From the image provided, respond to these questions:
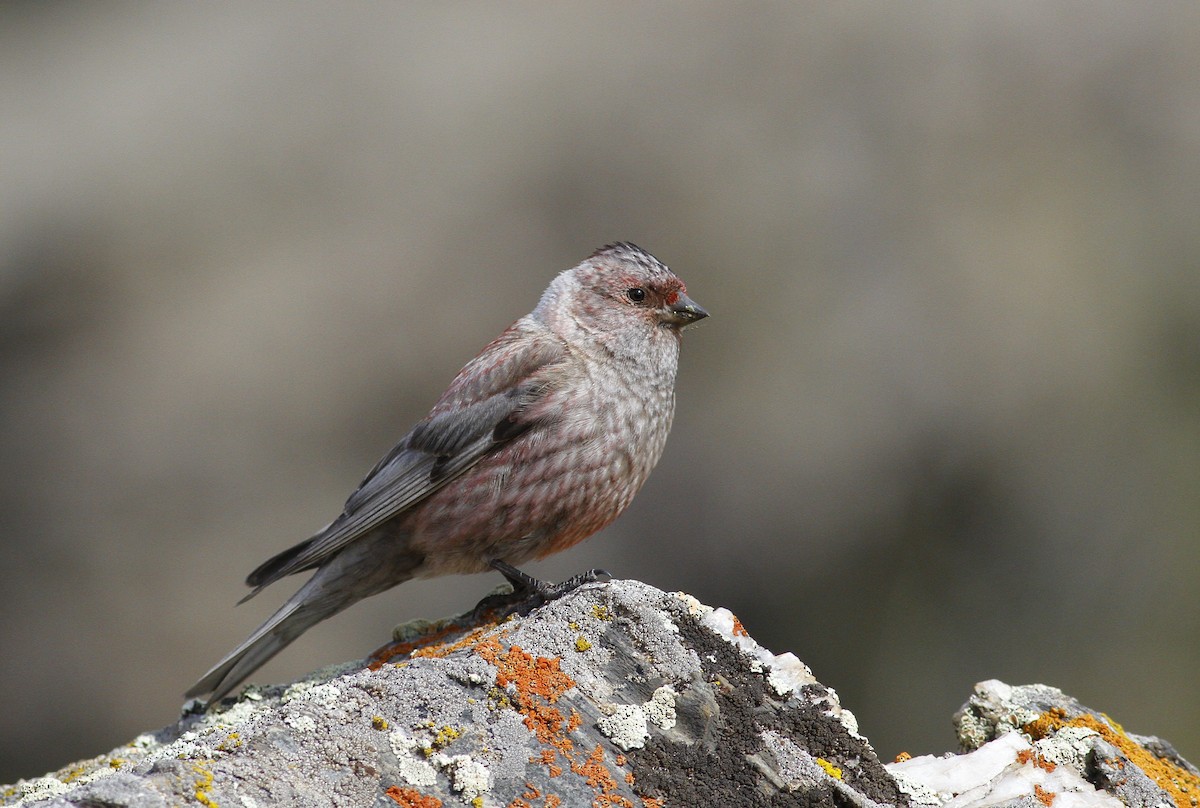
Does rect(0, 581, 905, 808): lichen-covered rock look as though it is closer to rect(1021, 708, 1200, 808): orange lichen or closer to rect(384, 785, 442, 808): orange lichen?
rect(384, 785, 442, 808): orange lichen

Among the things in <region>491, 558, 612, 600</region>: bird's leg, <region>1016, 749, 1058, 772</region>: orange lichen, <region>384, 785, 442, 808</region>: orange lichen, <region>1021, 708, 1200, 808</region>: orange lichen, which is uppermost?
<region>1021, 708, 1200, 808</region>: orange lichen

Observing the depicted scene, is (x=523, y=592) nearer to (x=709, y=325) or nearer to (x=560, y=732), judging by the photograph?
(x=560, y=732)

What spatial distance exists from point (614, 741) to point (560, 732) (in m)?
0.14

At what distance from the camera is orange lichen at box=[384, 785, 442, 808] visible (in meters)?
2.62


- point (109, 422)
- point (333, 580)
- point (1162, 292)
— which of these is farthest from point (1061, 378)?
point (109, 422)

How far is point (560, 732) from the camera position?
2.96 metres

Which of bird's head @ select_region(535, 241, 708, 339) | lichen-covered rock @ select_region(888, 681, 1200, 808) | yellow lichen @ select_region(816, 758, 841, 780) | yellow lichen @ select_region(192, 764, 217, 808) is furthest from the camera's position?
bird's head @ select_region(535, 241, 708, 339)

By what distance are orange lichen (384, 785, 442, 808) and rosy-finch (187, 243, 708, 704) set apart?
5.59ft

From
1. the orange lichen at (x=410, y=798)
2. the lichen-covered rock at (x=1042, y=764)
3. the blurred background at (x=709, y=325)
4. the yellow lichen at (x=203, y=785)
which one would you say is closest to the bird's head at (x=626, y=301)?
the lichen-covered rock at (x=1042, y=764)

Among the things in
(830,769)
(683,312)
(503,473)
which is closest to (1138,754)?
(830,769)

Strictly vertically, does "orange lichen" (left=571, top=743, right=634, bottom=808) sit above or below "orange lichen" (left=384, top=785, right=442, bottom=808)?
above

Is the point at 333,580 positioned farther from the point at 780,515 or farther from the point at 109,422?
the point at 109,422

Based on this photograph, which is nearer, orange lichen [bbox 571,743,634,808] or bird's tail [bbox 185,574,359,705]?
orange lichen [bbox 571,743,634,808]

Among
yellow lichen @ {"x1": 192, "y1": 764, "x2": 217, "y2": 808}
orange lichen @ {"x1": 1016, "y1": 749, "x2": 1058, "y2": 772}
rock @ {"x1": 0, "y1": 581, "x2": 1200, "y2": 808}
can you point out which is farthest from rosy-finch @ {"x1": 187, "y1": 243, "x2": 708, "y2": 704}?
yellow lichen @ {"x1": 192, "y1": 764, "x2": 217, "y2": 808}
